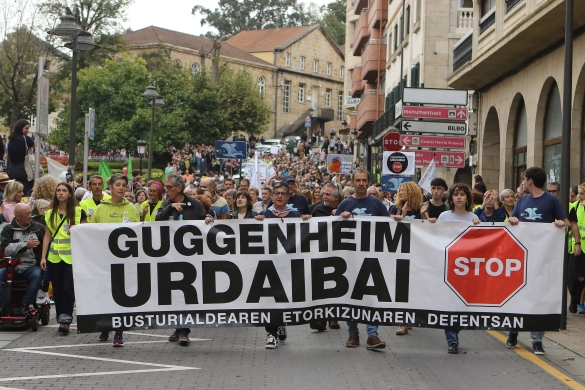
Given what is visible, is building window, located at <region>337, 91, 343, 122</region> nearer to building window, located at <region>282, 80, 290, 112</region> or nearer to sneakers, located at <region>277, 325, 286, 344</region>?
building window, located at <region>282, 80, 290, 112</region>

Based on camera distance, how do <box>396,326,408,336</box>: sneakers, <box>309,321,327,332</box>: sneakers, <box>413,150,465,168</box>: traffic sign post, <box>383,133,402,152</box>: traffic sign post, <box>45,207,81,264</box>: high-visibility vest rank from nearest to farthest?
<box>45,207,81,264</box>: high-visibility vest → <box>396,326,408,336</box>: sneakers → <box>309,321,327,332</box>: sneakers → <box>413,150,465,168</box>: traffic sign post → <box>383,133,402,152</box>: traffic sign post

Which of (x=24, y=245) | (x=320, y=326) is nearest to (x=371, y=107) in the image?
(x=320, y=326)

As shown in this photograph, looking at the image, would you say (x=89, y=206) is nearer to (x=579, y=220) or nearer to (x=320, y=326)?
(x=320, y=326)

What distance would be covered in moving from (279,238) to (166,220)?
1293 millimetres

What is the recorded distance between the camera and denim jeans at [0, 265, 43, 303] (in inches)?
462

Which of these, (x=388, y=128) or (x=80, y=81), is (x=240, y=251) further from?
(x=80, y=81)

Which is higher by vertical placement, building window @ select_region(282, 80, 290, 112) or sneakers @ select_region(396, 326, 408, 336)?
building window @ select_region(282, 80, 290, 112)

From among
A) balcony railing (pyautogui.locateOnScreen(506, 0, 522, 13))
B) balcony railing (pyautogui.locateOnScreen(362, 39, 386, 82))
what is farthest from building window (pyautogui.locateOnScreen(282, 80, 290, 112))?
balcony railing (pyautogui.locateOnScreen(506, 0, 522, 13))

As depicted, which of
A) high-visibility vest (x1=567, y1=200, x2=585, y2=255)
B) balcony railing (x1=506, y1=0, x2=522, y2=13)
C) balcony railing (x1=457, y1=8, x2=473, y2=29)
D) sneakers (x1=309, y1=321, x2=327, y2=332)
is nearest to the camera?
sneakers (x1=309, y1=321, x2=327, y2=332)

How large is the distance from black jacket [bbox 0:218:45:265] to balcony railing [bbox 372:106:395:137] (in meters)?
28.5

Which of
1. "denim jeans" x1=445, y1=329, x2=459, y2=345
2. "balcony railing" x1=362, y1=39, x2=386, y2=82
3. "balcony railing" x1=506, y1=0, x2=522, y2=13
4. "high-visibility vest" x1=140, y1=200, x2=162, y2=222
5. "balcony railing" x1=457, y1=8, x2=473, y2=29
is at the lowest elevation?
"denim jeans" x1=445, y1=329, x2=459, y2=345

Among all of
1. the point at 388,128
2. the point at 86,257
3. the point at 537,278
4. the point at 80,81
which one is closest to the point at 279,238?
the point at 86,257

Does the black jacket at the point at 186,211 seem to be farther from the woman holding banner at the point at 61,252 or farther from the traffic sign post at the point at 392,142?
the traffic sign post at the point at 392,142

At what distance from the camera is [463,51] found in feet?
93.0
